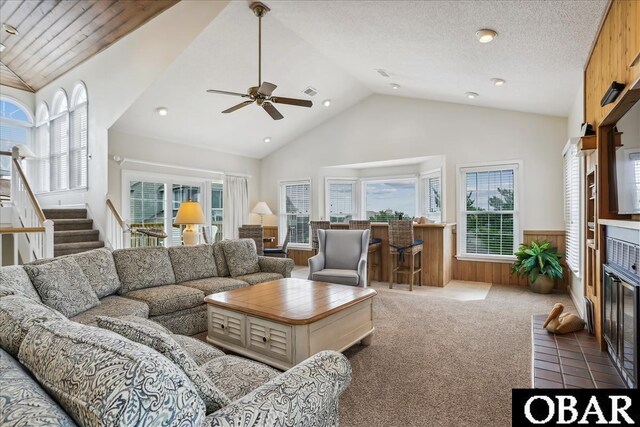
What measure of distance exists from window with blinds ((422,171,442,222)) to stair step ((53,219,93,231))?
19.9 feet

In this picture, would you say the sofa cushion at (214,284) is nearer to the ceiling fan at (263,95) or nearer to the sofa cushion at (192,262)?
the sofa cushion at (192,262)

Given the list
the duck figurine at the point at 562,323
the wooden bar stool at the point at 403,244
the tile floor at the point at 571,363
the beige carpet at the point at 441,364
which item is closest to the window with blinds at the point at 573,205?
the beige carpet at the point at 441,364

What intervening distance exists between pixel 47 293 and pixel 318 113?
5686mm

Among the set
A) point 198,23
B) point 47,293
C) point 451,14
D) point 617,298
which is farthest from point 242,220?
point 617,298

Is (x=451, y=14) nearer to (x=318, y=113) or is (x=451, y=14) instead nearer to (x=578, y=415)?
(x=578, y=415)

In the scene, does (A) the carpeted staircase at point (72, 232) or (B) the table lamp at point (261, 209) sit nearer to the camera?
(A) the carpeted staircase at point (72, 232)

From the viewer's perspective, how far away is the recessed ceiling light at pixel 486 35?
9.88ft

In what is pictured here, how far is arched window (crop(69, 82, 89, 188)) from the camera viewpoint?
5887 mm

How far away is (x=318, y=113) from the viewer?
7.06 metres

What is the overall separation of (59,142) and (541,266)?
8573 mm

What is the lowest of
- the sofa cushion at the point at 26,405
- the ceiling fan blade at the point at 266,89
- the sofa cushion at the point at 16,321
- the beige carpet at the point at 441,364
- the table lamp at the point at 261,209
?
the beige carpet at the point at 441,364

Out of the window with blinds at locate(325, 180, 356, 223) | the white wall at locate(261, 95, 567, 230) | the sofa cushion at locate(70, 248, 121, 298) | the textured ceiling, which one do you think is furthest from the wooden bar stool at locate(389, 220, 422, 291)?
the sofa cushion at locate(70, 248, 121, 298)

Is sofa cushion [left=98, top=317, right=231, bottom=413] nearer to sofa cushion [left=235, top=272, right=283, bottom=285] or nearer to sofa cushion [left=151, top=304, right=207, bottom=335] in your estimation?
sofa cushion [left=151, top=304, right=207, bottom=335]

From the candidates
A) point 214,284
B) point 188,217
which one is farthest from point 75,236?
point 214,284
